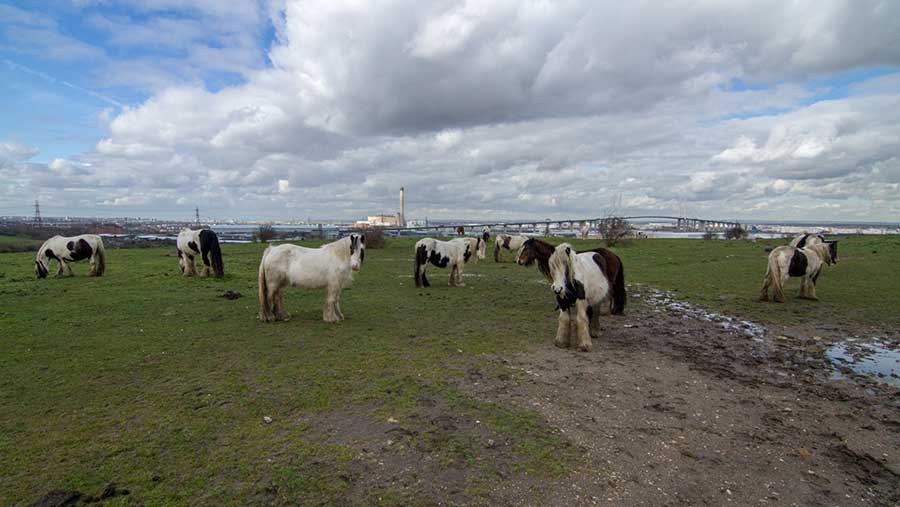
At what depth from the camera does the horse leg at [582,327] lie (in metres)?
6.59

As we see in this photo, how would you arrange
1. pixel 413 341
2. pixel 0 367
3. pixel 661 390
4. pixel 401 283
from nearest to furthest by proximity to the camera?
1. pixel 661 390
2. pixel 0 367
3. pixel 413 341
4. pixel 401 283

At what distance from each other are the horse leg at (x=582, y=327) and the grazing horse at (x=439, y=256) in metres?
6.76

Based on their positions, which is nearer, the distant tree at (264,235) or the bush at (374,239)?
the bush at (374,239)

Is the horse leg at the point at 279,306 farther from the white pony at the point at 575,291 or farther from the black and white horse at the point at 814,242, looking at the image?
the black and white horse at the point at 814,242

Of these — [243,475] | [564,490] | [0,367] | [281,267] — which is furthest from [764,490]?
[0,367]

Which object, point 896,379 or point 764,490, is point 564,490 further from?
point 896,379

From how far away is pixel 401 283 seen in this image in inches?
550

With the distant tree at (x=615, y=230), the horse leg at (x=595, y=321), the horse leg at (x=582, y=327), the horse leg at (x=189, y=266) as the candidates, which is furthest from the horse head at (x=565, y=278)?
the distant tree at (x=615, y=230)

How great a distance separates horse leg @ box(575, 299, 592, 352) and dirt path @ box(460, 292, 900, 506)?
9.4 inches

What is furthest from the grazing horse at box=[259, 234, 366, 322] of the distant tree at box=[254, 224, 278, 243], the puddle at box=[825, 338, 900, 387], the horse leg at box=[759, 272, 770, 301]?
the distant tree at box=[254, 224, 278, 243]

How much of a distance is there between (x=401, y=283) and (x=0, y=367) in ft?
31.3

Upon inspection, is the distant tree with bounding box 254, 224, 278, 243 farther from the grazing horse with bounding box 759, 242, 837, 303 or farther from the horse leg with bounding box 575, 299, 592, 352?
the grazing horse with bounding box 759, 242, 837, 303

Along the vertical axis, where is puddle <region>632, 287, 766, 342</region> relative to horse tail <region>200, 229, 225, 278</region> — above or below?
below

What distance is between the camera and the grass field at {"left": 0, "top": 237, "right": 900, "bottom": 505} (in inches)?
127
